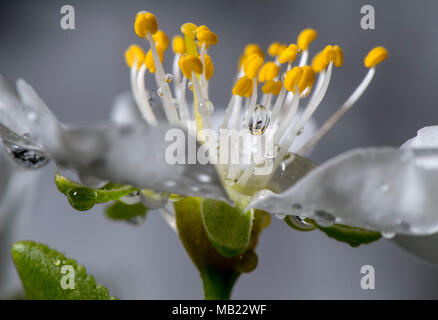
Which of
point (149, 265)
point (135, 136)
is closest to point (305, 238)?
point (149, 265)

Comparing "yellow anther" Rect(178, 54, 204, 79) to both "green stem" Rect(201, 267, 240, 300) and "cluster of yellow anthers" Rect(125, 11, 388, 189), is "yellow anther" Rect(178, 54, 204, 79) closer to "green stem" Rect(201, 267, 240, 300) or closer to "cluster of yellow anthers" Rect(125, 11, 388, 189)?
"cluster of yellow anthers" Rect(125, 11, 388, 189)

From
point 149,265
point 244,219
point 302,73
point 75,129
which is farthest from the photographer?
point 149,265

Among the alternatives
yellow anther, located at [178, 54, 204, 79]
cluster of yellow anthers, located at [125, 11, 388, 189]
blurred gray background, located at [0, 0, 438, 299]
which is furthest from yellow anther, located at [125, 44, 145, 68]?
blurred gray background, located at [0, 0, 438, 299]

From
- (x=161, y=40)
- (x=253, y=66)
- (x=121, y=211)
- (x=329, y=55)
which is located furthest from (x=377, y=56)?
(x=121, y=211)

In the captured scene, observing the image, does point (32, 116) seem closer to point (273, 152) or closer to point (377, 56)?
point (273, 152)

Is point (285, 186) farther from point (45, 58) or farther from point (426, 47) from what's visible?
point (426, 47)

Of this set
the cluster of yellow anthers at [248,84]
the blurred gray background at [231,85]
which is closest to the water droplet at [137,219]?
the cluster of yellow anthers at [248,84]

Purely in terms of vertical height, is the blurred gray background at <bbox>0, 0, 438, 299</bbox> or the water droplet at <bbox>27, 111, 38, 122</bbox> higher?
the blurred gray background at <bbox>0, 0, 438, 299</bbox>
